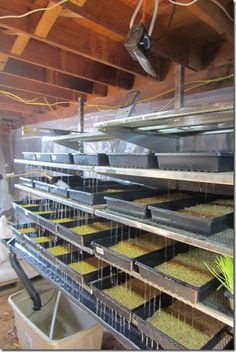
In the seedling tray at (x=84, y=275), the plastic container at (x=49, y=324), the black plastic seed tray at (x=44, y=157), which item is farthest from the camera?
the black plastic seed tray at (x=44, y=157)

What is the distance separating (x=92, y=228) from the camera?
1.79m

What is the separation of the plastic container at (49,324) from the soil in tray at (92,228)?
1.60 feet

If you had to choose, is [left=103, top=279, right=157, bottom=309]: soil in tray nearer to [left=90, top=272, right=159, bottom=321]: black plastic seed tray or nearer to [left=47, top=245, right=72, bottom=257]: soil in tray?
[left=90, top=272, right=159, bottom=321]: black plastic seed tray

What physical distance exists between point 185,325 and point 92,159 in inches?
40.1

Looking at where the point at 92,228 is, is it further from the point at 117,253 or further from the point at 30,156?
the point at 30,156

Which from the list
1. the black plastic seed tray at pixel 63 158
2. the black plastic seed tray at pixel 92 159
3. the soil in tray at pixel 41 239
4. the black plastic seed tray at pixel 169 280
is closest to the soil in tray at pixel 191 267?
the black plastic seed tray at pixel 169 280

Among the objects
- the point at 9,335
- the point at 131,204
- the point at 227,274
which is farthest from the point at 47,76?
the point at 9,335

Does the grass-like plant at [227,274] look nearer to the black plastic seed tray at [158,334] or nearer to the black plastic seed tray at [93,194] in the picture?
the black plastic seed tray at [158,334]

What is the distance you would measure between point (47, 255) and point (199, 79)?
1.61 m

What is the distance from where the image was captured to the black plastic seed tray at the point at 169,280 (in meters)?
1.00

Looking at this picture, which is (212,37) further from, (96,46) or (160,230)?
(160,230)

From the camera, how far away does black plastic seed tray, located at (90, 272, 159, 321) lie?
1.23m

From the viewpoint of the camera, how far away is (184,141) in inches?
65.8

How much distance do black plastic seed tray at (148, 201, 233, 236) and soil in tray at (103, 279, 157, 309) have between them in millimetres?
473
